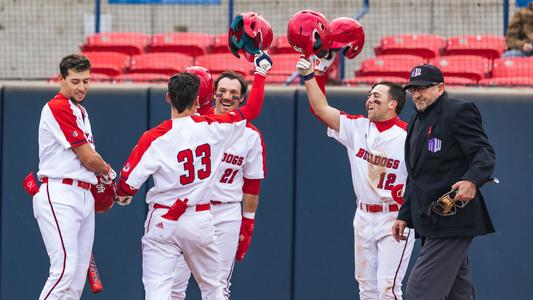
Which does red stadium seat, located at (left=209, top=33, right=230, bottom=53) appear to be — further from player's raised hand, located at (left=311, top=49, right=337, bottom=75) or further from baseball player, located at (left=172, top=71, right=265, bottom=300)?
player's raised hand, located at (left=311, top=49, right=337, bottom=75)

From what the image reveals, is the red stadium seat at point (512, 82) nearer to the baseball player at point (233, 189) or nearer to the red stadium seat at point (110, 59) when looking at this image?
the baseball player at point (233, 189)

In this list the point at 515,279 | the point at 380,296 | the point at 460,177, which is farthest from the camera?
the point at 515,279

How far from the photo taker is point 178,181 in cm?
580

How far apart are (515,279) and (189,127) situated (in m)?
2.92

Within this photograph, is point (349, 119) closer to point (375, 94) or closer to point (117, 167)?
point (375, 94)

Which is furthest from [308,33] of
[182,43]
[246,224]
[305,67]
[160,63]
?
[182,43]

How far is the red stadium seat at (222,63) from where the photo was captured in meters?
9.30

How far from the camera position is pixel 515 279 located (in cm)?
734

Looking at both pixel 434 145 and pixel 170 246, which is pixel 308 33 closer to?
pixel 434 145

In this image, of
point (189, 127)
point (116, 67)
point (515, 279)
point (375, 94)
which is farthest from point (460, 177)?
point (116, 67)

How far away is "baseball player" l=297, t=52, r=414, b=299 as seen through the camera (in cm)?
632

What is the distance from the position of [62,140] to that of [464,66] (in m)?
4.25

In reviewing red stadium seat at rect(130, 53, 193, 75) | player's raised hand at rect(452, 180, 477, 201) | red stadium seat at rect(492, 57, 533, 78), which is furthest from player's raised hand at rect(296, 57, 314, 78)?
red stadium seat at rect(130, 53, 193, 75)

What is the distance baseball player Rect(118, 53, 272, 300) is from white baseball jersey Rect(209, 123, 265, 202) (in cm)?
62
